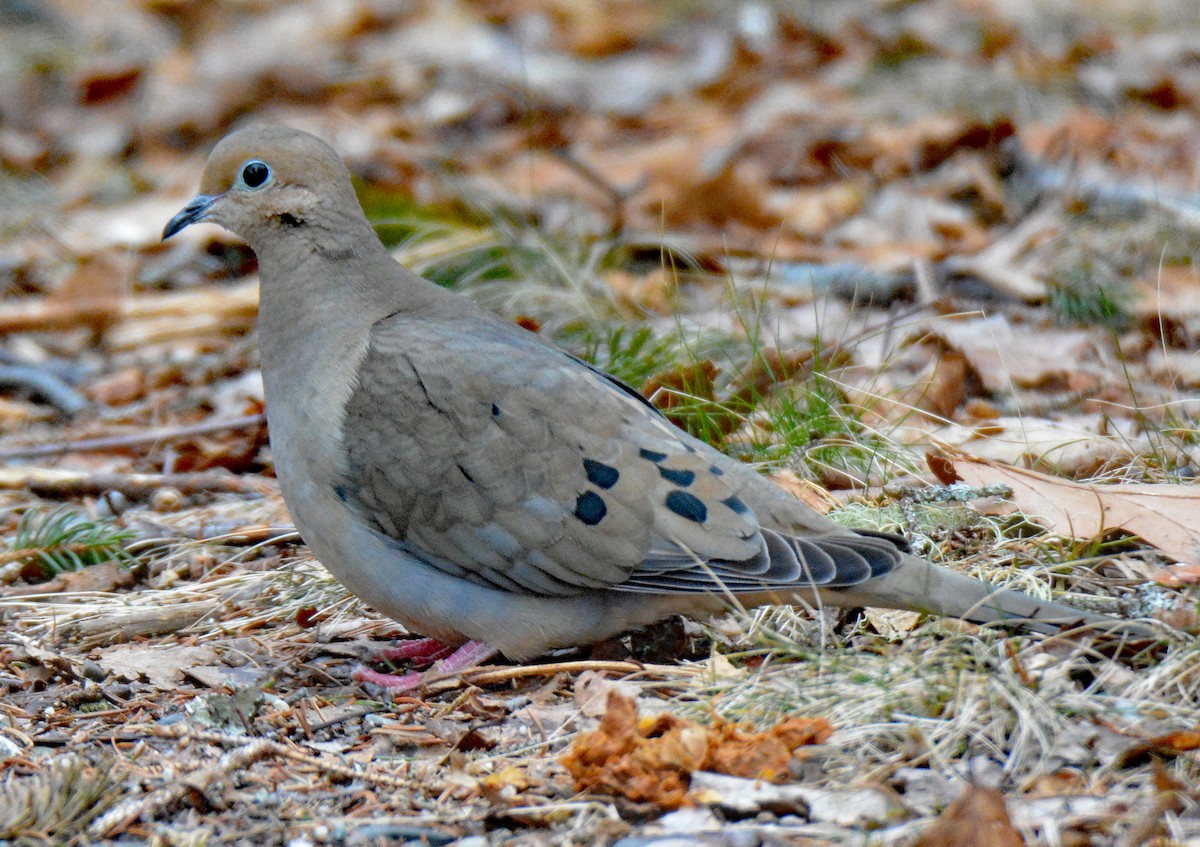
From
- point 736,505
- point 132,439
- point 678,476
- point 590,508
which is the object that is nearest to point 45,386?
point 132,439

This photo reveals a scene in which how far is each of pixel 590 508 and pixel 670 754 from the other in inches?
33.1

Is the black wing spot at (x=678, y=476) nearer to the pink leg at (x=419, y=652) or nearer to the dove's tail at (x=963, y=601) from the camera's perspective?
the dove's tail at (x=963, y=601)

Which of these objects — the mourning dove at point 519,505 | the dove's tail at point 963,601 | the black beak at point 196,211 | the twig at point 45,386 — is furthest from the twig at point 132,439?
the dove's tail at point 963,601

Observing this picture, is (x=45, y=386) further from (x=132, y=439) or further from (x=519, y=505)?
(x=519, y=505)

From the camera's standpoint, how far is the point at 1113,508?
350 centimetres

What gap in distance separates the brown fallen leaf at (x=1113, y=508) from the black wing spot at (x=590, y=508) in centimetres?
105

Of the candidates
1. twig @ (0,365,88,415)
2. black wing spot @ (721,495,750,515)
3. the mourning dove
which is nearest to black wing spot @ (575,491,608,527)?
the mourning dove

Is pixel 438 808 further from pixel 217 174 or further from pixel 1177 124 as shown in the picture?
pixel 1177 124

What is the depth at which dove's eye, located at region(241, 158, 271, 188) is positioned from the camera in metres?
3.90

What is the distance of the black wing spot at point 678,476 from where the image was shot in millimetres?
3410

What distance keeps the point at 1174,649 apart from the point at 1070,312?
2.91 m

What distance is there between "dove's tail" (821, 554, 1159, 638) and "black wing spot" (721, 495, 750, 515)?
0.88 feet

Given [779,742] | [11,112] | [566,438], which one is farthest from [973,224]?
[11,112]

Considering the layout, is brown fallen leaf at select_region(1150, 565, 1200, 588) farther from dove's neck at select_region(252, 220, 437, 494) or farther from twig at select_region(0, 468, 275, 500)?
twig at select_region(0, 468, 275, 500)
